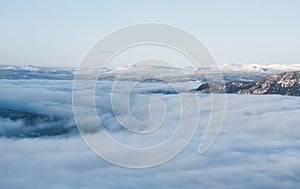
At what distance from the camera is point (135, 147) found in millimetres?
146625

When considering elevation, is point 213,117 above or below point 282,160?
above

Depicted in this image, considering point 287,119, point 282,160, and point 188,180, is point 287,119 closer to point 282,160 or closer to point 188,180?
point 282,160

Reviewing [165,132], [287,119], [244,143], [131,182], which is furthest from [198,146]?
[287,119]

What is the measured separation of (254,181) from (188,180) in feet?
50.9

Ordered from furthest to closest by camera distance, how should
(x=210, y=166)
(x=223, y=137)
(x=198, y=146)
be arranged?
1. (x=223, y=137)
2. (x=198, y=146)
3. (x=210, y=166)

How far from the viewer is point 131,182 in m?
92.0

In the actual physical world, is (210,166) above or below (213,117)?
below

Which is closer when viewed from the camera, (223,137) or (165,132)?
(223,137)

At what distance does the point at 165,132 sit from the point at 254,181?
78.8m

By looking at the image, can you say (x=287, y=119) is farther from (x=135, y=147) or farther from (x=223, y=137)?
(x=135, y=147)

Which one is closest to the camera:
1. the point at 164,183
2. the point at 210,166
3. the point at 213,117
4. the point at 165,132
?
the point at 164,183

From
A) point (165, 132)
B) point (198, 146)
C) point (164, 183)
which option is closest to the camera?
point (164, 183)

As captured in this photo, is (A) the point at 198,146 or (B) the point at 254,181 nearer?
(B) the point at 254,181

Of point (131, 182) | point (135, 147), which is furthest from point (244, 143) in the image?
point (131, 182)
